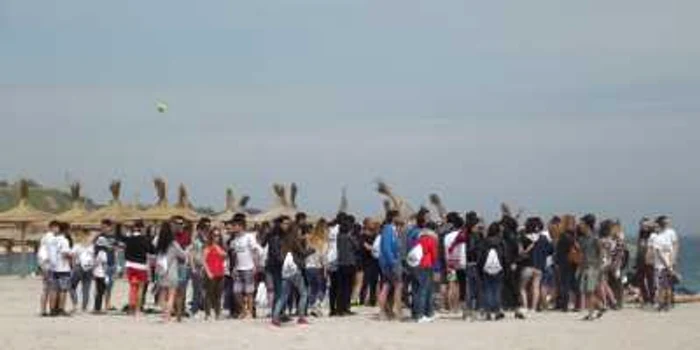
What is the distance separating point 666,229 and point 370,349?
28.2ft

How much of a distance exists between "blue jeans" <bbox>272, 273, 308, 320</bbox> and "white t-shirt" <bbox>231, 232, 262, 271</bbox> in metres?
1.12

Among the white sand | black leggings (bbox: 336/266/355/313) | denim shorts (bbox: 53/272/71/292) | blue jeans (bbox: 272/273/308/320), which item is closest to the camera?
the white sand

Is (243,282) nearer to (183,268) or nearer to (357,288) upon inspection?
(183,268)

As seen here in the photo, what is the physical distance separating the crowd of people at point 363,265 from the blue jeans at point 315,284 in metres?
0.02

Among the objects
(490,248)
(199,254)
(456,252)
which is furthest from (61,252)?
(490,248)

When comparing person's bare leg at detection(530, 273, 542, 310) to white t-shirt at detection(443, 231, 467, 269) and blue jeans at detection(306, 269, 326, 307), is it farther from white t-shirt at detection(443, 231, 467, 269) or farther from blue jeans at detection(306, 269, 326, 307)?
blue jeans at detection(306, 269, 326, 307)

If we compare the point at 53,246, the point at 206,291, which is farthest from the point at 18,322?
the point at 206,291

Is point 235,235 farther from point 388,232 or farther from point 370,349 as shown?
point 370,349

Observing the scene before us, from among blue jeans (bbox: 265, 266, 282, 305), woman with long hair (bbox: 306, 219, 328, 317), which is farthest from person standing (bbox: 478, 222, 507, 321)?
blue jeans (bbox: 265, 266, 282, 305)

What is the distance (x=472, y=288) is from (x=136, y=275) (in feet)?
19.1

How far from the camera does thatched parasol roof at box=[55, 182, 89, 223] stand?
42.0 metres

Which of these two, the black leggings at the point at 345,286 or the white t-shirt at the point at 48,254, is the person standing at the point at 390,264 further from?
the white t-shirt at the point at 48,254

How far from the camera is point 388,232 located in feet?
63.7

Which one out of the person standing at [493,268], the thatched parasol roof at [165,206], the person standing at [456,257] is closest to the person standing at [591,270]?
the person standing at [493,268]
